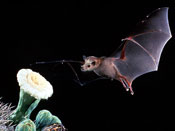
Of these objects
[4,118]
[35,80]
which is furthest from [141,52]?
[4,118]

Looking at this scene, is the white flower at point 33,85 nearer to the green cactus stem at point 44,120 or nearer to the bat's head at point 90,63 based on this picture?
the green cactus stem at point 44,120

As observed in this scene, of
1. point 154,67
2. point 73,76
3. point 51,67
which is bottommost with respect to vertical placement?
point 154,67

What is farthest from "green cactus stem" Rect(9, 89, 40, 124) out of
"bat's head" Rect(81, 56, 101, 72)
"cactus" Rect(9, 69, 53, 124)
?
"bat's head" Rect(81, 56, 101, 72)

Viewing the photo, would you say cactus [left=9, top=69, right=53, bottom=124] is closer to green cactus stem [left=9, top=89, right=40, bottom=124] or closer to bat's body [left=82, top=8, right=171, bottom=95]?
green cactus stem [left=9, top=89, right=40, bottom=124]

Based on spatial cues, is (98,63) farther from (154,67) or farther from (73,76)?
(154,67)

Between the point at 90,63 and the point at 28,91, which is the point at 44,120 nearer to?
the point at 28,91

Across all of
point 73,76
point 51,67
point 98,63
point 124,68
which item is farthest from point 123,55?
point 51,67

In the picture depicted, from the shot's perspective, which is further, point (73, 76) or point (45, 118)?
point (73, 76)

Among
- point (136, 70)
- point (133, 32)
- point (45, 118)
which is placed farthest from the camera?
point (136, 70)

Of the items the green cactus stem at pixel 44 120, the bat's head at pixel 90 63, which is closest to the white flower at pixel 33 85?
the green cactus stem at pixel 44 120
